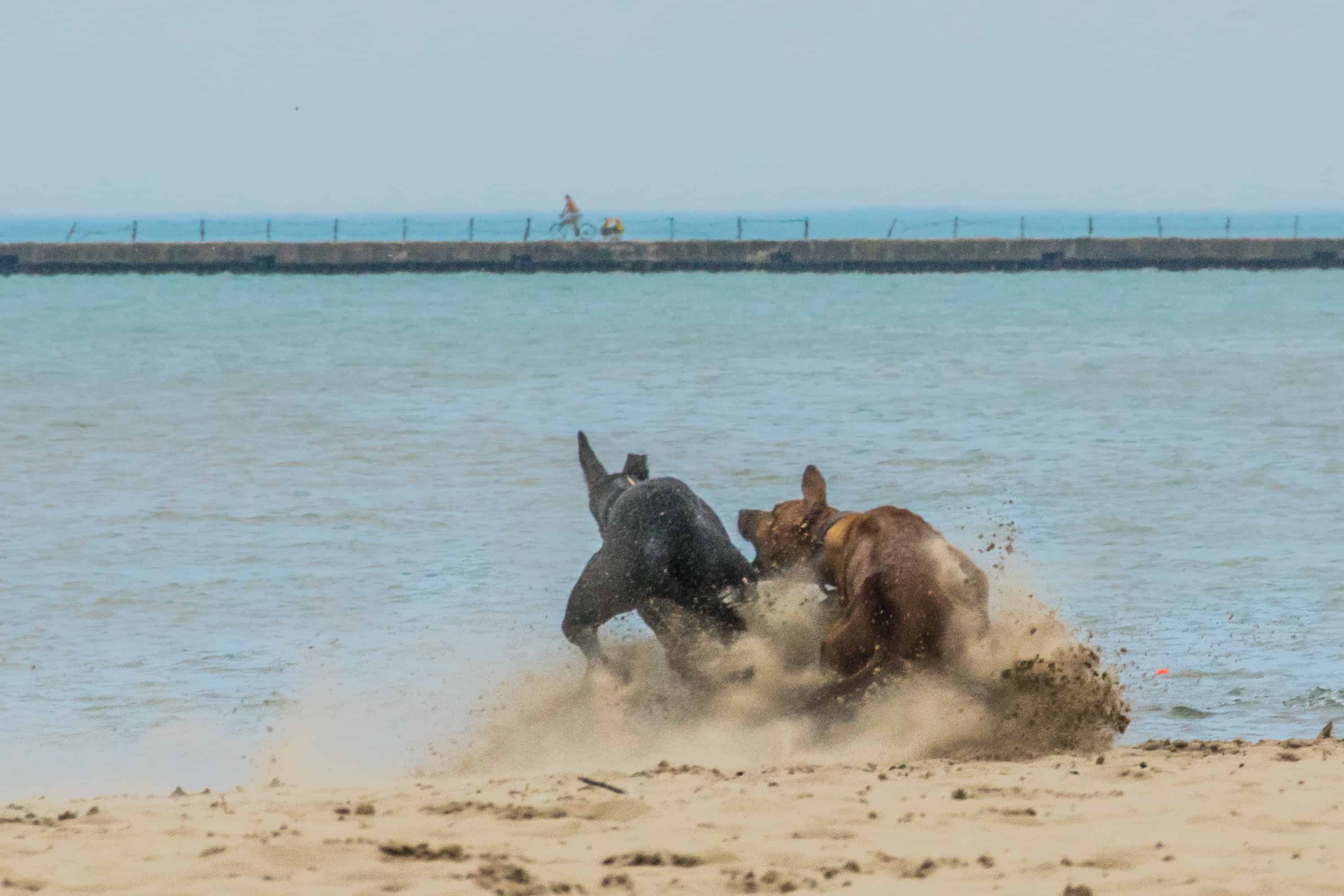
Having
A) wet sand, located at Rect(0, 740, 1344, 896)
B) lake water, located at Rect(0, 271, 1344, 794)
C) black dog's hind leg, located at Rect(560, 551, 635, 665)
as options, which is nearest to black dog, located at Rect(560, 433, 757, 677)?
black dog's hind leg, located at Rect(560, 551, 635, 665)

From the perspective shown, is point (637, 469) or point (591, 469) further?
point (591, 469)

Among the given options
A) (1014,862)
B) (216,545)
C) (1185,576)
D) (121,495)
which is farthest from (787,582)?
(121,495)

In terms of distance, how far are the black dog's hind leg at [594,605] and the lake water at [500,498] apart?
2.38ft

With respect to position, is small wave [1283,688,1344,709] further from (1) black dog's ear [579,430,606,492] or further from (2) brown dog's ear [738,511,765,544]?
(1) black dog's ear [579,430,606,492]

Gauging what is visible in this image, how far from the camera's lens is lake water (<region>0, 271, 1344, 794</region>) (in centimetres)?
848

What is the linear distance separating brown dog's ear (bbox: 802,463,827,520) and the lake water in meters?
1.61

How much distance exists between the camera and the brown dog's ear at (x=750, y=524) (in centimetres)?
849

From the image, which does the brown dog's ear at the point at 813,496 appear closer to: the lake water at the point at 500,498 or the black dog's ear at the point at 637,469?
the black dog's ear at the point at 637,469

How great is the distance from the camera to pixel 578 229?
67062mm

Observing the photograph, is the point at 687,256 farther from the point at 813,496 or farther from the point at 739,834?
the point at 739,834

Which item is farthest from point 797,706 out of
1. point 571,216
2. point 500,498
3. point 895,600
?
point 571,216

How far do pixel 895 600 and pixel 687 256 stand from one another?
6014 cm

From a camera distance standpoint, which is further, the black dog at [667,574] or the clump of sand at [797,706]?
the black dog at [667,574]

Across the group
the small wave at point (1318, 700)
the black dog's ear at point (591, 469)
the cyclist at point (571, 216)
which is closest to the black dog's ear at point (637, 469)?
the black dog's ear at point (591, 469)
